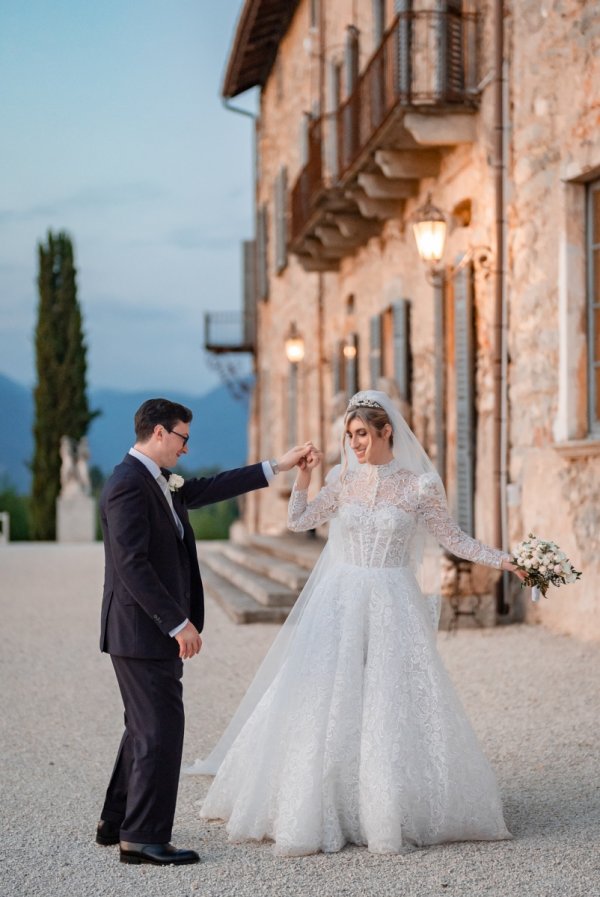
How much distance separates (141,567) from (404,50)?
862 centimetres

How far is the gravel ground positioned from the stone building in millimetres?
1349

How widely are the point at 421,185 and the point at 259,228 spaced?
41.9 feet

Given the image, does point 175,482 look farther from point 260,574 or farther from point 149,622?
point 260,574

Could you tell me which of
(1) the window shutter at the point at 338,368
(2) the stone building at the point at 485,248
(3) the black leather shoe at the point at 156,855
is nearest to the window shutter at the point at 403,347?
(2) the stone building at the point at 485,248

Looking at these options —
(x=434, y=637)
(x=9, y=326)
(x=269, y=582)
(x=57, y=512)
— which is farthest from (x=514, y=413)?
(x=9, y=326)

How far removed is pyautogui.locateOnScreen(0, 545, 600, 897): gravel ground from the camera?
146 inches

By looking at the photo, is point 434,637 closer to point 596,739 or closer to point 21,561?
point 596,739

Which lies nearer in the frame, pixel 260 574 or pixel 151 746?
pixel 151 746

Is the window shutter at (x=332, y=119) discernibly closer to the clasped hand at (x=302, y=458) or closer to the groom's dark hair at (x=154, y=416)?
the clasped hand at (x=302, y=458)

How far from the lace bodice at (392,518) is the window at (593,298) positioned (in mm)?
4425

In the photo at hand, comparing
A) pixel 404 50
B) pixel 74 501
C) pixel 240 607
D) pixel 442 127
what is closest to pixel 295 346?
pixel 404 50

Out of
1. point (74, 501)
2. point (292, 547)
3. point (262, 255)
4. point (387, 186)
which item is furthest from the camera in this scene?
point (74, 501)

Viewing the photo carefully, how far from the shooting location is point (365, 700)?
4.17m

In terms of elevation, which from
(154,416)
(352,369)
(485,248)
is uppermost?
(485,248)
